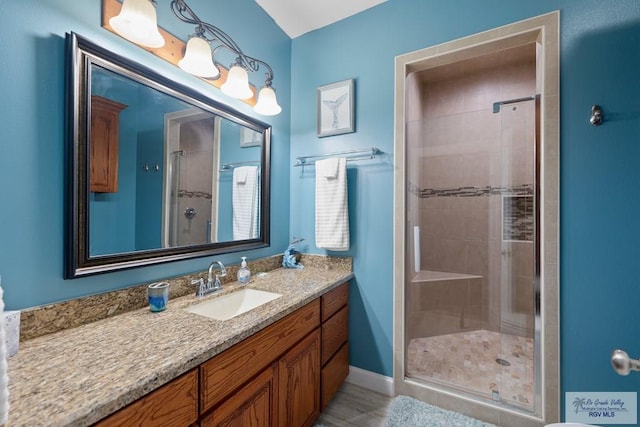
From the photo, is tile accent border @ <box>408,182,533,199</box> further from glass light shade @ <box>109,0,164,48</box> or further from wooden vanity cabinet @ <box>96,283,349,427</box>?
glass light shade @ <box>109,0,164,48</box>

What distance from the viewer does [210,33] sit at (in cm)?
142

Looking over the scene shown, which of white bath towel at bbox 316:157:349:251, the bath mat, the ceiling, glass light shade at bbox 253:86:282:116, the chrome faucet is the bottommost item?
the bath mat

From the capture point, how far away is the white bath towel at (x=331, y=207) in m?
1.82

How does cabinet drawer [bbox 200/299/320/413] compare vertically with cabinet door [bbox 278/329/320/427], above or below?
above

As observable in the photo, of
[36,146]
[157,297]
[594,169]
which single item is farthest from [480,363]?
[36,146]

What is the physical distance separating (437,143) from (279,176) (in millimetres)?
1350

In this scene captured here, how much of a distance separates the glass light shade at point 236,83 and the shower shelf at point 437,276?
1.71m

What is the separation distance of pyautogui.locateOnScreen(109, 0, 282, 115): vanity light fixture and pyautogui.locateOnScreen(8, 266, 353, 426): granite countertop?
3.61ft

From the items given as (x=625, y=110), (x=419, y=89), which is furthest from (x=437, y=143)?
(x=625, y=110)

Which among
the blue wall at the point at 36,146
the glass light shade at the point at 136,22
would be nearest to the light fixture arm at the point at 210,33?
the glass light shade at the point at 136,22

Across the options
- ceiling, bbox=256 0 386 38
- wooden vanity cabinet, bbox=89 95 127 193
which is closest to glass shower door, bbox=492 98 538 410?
ceiling, bbox=256 0 386 38

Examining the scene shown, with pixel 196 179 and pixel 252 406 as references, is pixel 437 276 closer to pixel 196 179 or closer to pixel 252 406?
pixel 252 406

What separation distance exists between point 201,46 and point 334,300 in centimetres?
155

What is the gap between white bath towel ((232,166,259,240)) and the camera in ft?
5.49
